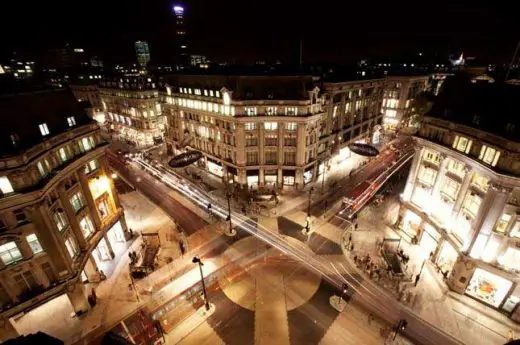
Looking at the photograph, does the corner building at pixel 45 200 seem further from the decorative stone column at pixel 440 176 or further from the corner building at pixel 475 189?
the decorative stone column at pixel 440 176

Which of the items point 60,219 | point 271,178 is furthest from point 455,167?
point 60,219

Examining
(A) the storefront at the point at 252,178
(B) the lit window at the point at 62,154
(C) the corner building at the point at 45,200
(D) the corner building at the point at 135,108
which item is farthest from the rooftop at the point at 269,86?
(D) the corner building at the point at 135,108

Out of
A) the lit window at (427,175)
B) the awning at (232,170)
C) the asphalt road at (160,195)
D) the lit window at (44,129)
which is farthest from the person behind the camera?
the awning at (232,170)

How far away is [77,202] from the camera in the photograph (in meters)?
33.7

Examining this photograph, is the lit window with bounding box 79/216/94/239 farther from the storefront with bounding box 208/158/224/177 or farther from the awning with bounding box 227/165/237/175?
the storefront with bounding box 208/158/224/177

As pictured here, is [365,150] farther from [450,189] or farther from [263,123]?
[450,189]

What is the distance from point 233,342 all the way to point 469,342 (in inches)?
1002

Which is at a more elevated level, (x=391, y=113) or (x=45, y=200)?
(x=45, y=200)

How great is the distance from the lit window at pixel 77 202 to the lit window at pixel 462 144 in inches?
1947

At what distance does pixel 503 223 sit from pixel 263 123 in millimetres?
39652

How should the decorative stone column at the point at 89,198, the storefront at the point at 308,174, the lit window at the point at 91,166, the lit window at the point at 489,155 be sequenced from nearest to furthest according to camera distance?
1. the lit window at the point at 489,155
2. the decorative stone column at the point at 89,198
3. the lit window at the point at 91,166
4. the storefront at the point at 308,174

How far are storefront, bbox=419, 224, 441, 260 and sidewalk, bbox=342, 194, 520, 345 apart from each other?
2.70ft

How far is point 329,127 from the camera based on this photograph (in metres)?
64.4

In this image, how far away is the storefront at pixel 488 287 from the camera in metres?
29.5
